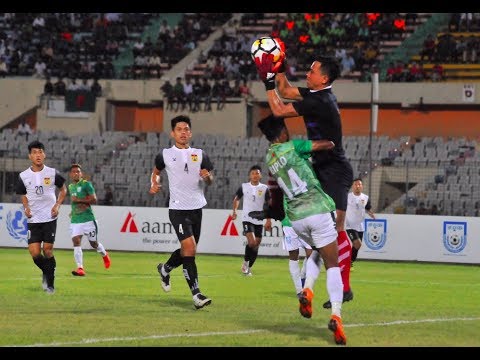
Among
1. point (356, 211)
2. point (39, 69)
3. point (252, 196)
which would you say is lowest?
point (356, 211)

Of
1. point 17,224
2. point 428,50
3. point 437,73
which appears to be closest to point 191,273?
point 17,224

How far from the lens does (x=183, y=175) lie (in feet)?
53.2

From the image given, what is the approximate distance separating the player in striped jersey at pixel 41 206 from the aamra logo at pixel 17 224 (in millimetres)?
15122

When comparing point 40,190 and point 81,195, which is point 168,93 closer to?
point 81,195

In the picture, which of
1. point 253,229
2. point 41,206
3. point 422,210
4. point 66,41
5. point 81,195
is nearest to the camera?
point 41,206

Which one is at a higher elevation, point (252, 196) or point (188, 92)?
point (188, 92)

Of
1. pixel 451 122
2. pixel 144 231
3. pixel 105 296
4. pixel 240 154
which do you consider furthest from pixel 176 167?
pixel 451 122

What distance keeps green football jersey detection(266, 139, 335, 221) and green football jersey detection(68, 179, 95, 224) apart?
13616 millimetres

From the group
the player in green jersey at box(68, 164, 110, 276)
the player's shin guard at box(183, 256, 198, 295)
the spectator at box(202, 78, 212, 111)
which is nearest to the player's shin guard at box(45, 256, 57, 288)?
the player's shin guard at box(183, 256, 198, 295)

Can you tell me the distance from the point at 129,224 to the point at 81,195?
854 cm

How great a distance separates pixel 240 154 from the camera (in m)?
43.1

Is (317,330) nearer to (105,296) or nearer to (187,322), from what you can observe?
(187,322)

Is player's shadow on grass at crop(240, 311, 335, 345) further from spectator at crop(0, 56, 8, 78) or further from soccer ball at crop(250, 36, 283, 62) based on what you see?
spectator at crop(0, 56, 8, 78)
